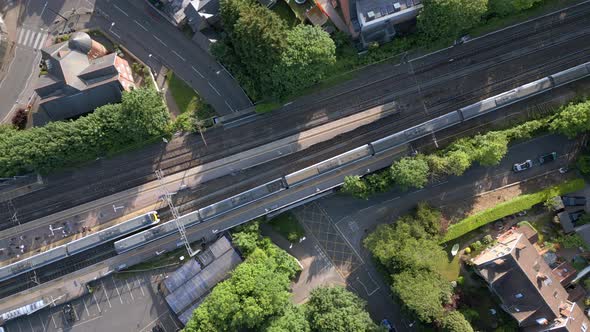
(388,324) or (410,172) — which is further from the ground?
(410,172)

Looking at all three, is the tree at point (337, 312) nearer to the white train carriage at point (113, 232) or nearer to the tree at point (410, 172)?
the tree at point (410, 172)

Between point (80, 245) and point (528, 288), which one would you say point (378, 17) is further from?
point (80, 245)

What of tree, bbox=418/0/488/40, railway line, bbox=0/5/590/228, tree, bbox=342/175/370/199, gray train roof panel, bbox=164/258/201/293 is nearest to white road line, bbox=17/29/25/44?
railway line, bbox=0/5/590/228

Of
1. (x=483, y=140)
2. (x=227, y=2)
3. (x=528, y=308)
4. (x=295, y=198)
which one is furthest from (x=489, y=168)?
(x=227, y=2)

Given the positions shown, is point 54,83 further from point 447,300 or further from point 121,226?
point 447,300

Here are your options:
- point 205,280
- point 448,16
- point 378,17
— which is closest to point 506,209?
Answer: point 448,16

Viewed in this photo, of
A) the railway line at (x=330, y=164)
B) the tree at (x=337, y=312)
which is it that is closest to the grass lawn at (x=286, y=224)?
the railway line at (x=330, y=164)
